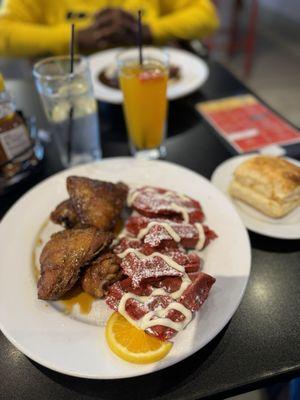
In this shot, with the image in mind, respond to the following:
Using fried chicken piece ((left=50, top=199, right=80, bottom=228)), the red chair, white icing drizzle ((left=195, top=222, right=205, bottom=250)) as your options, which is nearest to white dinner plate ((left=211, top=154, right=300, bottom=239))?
white icing drizzle ((left=195, top=222, right=205, bottom=250))

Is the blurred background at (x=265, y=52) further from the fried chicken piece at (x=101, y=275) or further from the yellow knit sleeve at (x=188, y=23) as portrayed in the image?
the fried chicken piece at (x=101, y=275)

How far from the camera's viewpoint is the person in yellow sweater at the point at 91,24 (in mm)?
2164

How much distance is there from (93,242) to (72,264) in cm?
8

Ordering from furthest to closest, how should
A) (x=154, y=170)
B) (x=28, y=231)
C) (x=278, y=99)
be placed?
(x=278, y=99)
(x=154, y=170)
(x=28, y=231)

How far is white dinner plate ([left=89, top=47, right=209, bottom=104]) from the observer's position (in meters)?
1.65

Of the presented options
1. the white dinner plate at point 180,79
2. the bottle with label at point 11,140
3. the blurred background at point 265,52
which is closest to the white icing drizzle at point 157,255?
the bottle with label at point 11,140

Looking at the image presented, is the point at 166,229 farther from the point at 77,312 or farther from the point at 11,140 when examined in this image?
the point at 11,140

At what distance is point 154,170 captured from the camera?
1.26 meters

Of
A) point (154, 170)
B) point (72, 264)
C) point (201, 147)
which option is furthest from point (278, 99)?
point (72, 264)

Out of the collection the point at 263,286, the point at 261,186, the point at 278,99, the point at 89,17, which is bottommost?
the point at 278,99

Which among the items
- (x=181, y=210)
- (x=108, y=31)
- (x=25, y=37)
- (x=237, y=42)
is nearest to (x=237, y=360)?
(x=181, y=210)

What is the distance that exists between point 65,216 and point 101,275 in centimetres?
28

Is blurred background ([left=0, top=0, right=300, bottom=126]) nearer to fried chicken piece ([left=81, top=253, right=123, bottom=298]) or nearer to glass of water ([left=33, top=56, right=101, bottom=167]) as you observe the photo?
glass of water ([left=33, top=56, right=101, bottom=167])

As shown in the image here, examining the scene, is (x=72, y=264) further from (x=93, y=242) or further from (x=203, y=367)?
(x=203, y=367)
